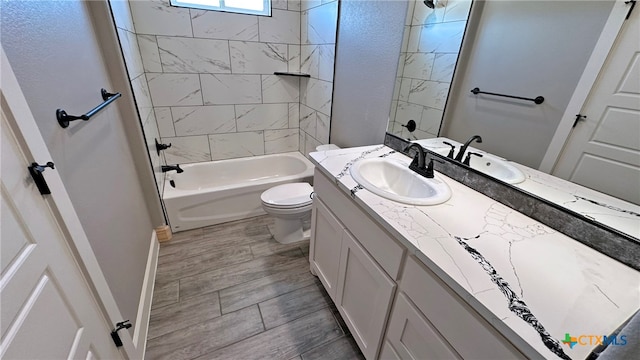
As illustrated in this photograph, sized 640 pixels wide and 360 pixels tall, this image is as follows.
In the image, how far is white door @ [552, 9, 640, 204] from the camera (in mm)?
682

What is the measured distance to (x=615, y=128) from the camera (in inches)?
28.5

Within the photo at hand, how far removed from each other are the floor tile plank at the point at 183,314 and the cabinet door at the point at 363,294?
31.2 inches

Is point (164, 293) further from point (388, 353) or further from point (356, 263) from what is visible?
point (388, 353)

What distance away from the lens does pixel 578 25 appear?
0.77 m

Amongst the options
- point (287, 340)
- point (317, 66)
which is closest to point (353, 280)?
point (287, 340)

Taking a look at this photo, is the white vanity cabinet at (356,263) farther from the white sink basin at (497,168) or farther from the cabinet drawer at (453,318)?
the white sink basin at (497,168)

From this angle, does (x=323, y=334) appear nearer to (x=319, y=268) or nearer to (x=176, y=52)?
(x=319, y=268)

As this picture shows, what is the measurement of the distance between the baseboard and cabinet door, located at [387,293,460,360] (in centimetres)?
118

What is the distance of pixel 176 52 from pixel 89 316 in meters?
2.16

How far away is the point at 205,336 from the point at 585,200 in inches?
69.7

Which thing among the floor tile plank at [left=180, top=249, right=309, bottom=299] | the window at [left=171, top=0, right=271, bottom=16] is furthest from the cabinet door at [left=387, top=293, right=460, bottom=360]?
the window at [left=171, top=0, right=271, bottom=16]

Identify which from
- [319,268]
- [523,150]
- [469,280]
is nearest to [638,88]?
[523,150]

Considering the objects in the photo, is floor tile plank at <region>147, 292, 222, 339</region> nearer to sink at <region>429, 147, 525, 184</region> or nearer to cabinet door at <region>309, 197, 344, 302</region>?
cabinet door at <region>309, 197, 344, 302</region>

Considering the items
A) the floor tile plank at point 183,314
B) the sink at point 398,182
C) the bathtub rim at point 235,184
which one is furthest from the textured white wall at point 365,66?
the floor tile plank at point 183,314
